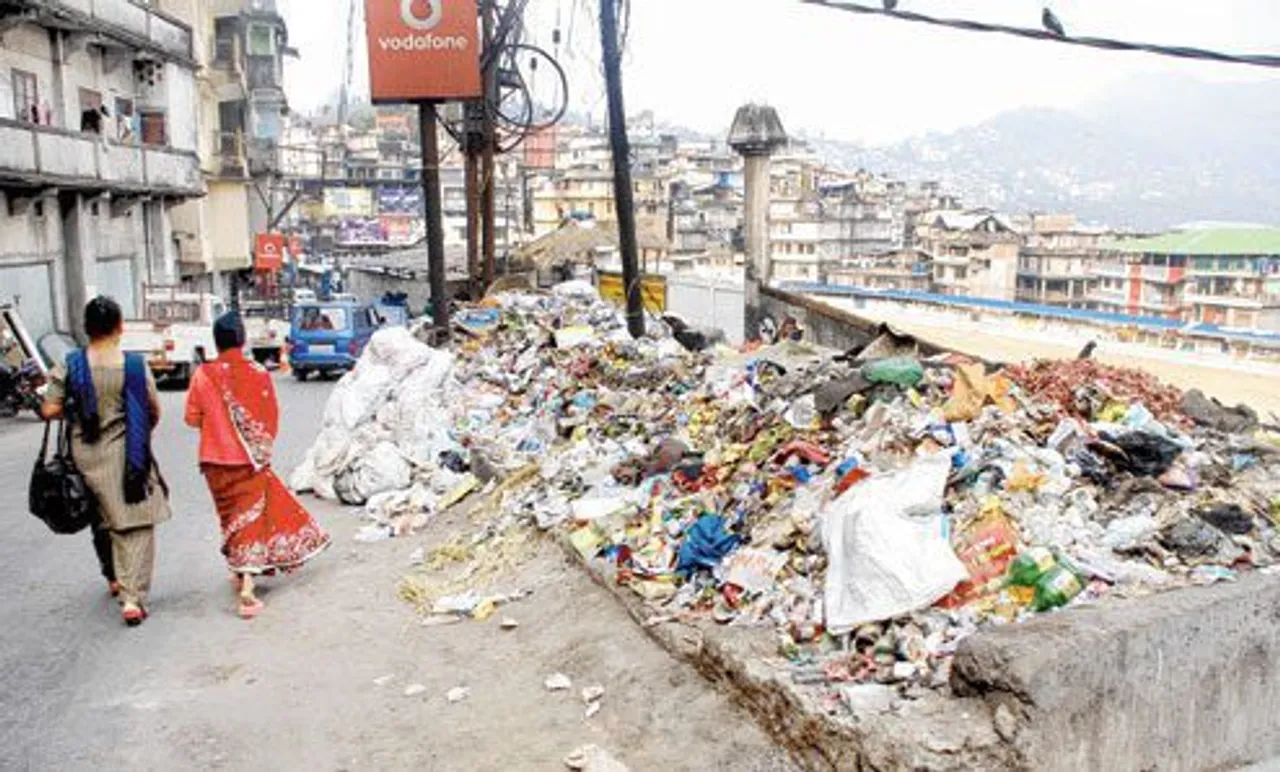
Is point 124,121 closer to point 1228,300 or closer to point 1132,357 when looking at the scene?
point 1132,357

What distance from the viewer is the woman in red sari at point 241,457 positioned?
5.72 metres

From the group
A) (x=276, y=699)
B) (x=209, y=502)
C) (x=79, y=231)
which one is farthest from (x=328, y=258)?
(x=276, y=699)

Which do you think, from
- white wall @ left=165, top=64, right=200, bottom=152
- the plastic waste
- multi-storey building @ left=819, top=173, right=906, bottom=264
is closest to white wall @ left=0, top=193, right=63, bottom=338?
white wall @ left=165, top=64, right=200, bottom=152

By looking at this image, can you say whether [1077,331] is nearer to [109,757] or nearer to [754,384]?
[754,384]

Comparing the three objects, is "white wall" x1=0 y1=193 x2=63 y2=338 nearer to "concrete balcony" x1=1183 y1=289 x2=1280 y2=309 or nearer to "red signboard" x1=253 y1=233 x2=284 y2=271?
"red signboard" x1=253 y1=233 x2=284 y2=271

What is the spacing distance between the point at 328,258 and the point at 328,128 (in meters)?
43.9

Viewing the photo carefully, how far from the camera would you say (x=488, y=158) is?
2162cm

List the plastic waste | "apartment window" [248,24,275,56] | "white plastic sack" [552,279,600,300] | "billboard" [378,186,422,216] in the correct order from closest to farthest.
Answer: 1. the plastic waste
2. "white plastic sack" [552,279,600,300]
3. "apartment window" [248,24,275,56]
4. "billboard" [378,186,422,216]

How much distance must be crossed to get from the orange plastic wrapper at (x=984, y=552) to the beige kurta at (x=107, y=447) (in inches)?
156

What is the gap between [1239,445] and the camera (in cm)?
604

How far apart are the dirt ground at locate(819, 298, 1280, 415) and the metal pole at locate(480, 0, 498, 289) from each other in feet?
26.8

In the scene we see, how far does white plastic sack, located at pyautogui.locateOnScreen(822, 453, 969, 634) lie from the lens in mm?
4180

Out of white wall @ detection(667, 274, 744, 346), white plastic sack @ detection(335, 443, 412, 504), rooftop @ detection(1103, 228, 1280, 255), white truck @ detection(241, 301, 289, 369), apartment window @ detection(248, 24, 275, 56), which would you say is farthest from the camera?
rooftop @ detection(1103, 228, 1280, 255)

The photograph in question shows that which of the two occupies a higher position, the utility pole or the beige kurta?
the utility pole
